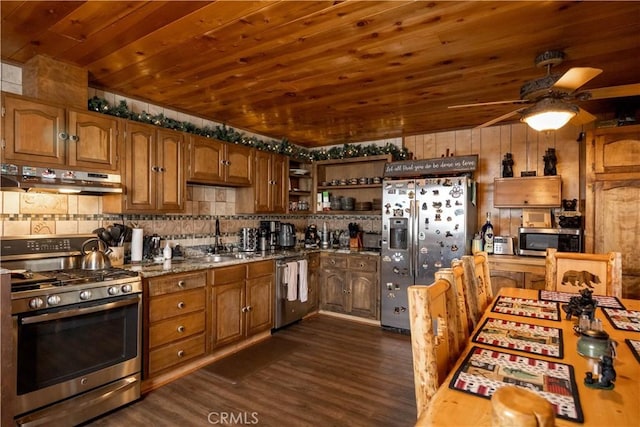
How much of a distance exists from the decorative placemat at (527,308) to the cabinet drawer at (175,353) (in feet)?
7.82

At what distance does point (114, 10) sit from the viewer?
1.88m

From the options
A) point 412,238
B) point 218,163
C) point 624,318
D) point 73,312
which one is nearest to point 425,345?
point 624,318

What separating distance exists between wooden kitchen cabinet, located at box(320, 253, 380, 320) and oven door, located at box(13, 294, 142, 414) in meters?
2.49

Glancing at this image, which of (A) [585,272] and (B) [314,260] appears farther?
(B) [314,260]

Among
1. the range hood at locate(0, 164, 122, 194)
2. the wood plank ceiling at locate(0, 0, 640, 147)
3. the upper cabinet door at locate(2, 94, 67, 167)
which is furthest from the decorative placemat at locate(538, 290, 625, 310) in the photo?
the upper cabinet door at locate(2, 94, 67, 167)

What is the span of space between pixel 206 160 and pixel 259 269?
1.27m

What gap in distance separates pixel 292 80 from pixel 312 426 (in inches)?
101

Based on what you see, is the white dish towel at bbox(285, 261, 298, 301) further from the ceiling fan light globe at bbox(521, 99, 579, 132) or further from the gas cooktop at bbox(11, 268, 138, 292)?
the ceiling fan light globe at bbox(521, 99, 579, 132)

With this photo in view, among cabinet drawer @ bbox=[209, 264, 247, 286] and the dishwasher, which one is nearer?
cabinet drawer @ bbox=[209, 264, 247, 286]

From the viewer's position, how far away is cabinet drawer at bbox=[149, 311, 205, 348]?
2646 mm

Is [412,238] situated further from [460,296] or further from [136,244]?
[136,244]

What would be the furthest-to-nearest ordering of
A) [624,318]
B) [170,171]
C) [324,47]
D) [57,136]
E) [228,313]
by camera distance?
[228,313] → [170,171] → [57,136] → [324,47] → [624,318]

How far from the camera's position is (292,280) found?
3988mm

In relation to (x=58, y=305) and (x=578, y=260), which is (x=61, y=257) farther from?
(x=578, y=260)
